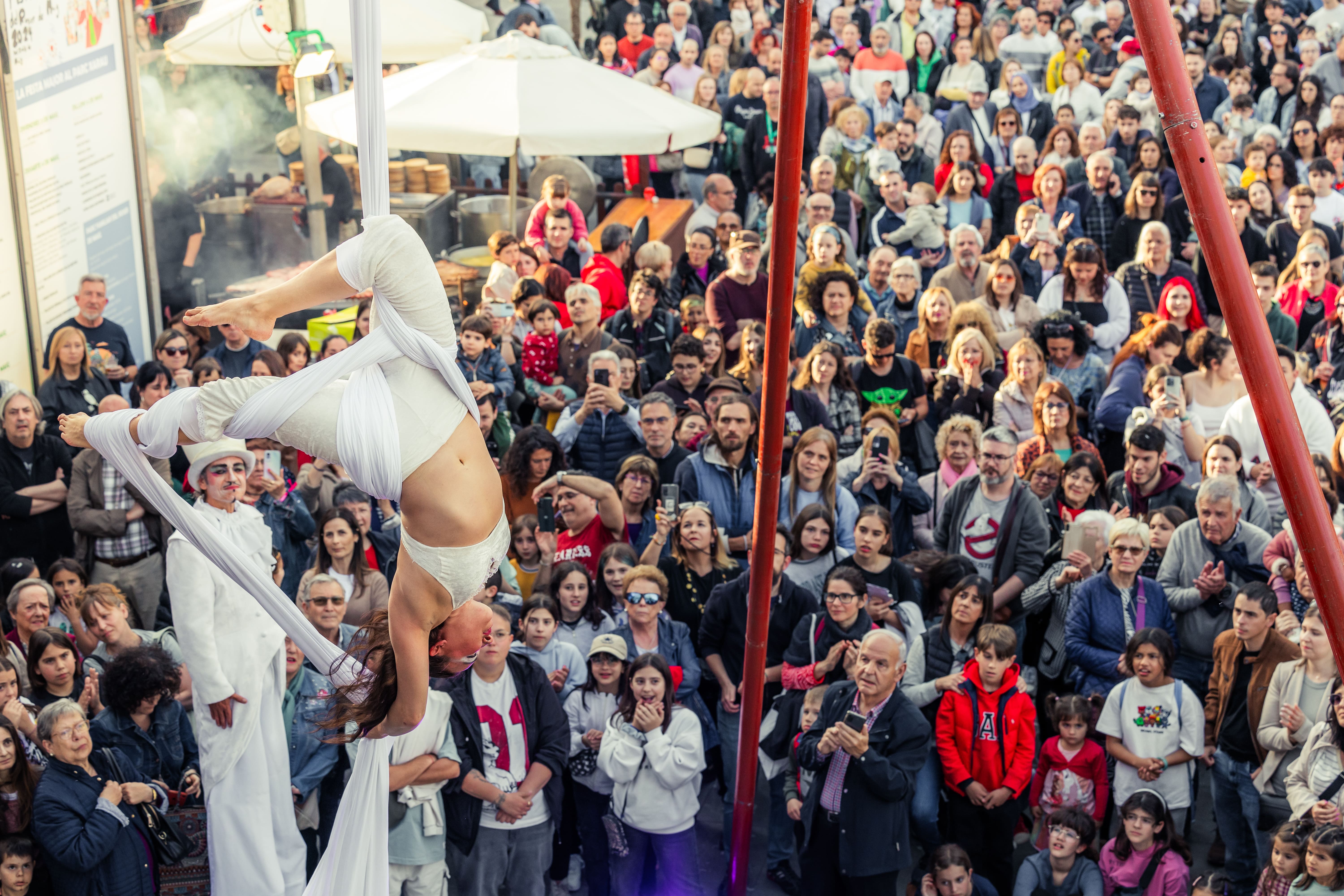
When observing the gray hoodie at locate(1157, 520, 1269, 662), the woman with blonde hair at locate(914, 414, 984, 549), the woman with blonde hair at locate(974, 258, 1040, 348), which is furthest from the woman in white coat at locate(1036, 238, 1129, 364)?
the gray hoodie at locate(1157, 520, 1269, 662)

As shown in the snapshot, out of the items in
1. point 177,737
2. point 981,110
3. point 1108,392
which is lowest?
point 177,737

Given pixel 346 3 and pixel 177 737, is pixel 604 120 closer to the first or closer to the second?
pixel 346 3

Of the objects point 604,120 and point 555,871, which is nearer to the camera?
point 555,871

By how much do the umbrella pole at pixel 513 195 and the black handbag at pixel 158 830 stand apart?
5339 mm

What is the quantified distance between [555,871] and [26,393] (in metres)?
3.42

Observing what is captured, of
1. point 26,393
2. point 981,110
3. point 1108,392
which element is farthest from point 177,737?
point 981,110

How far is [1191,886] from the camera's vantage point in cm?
537

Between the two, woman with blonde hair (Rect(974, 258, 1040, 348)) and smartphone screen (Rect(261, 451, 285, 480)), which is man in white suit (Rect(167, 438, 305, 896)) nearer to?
smartphone screen (Rect(261, 451, 285, 480))

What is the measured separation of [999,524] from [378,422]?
397cm

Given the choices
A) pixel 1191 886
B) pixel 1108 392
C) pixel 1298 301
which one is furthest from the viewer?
pixel 1298 301

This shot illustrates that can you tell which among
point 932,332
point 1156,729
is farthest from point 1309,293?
point 1156,729

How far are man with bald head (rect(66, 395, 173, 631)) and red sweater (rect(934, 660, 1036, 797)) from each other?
361 cm

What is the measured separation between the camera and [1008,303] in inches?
326

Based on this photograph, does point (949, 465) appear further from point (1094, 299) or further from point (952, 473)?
point (1094, 299)
